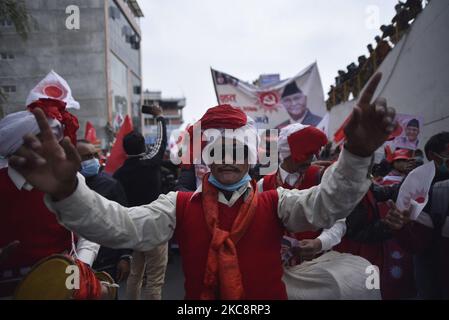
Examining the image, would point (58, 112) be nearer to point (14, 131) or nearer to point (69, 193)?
point (14, 131)

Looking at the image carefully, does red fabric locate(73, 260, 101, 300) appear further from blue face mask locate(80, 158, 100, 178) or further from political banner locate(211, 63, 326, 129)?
political banner locate(211, 63, 326, 129)

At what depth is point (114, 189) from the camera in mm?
2941

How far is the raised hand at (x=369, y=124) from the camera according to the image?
54.0 inches

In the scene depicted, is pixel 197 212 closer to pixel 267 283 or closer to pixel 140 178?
pixel 267 283

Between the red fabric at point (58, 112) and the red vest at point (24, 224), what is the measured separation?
384 millimetres

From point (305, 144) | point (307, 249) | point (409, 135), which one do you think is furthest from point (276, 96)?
point (307, 249)

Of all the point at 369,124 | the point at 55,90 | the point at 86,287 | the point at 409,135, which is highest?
the point at 55,90

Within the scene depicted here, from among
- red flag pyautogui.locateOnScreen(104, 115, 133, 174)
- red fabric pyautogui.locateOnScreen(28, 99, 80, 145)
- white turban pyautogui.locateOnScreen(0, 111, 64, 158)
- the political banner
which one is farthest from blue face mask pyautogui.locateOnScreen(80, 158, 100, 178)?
the political banner

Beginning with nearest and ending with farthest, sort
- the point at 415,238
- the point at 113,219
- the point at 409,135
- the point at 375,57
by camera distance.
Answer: the point at 113,219 → the point at 415,238 → the point at 409,135 → the point at 375,57

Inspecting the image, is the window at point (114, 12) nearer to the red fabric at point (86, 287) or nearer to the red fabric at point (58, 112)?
the red fabric at point (58, 112)

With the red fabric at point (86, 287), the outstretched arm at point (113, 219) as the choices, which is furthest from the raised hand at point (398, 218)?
the red fabric at point (86, 287)

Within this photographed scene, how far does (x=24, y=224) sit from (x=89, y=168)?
0.91 meters

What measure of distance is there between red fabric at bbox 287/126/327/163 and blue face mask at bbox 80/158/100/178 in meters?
1.50

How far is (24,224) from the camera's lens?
2.04 metres
